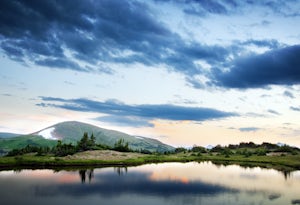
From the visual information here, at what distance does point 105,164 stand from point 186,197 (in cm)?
7631

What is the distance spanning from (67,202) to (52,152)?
115 meters

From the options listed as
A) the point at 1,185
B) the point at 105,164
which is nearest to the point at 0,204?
the point at 1,185

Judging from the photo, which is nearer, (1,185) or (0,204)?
(0,204)

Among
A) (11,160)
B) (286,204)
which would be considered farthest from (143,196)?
(11,160)

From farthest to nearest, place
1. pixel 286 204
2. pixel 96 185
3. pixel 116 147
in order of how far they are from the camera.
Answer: pixel 116 147, pixel 96 185, pixel 286 204

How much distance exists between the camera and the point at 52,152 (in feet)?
516

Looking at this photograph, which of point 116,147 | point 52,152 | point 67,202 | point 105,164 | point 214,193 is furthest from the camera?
point 116,147

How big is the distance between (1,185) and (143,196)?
32303 millimetres

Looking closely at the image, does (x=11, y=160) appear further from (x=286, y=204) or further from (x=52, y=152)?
(x=286, y=204)

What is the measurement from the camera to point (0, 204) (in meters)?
46.1

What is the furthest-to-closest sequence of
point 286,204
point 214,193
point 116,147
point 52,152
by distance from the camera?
point 116,147 → point 52,152 → point 214,193 → point 286,204

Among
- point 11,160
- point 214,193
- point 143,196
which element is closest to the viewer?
point 143,196

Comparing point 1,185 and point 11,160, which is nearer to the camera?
point 1,185

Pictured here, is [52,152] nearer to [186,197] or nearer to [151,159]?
[151,159]
